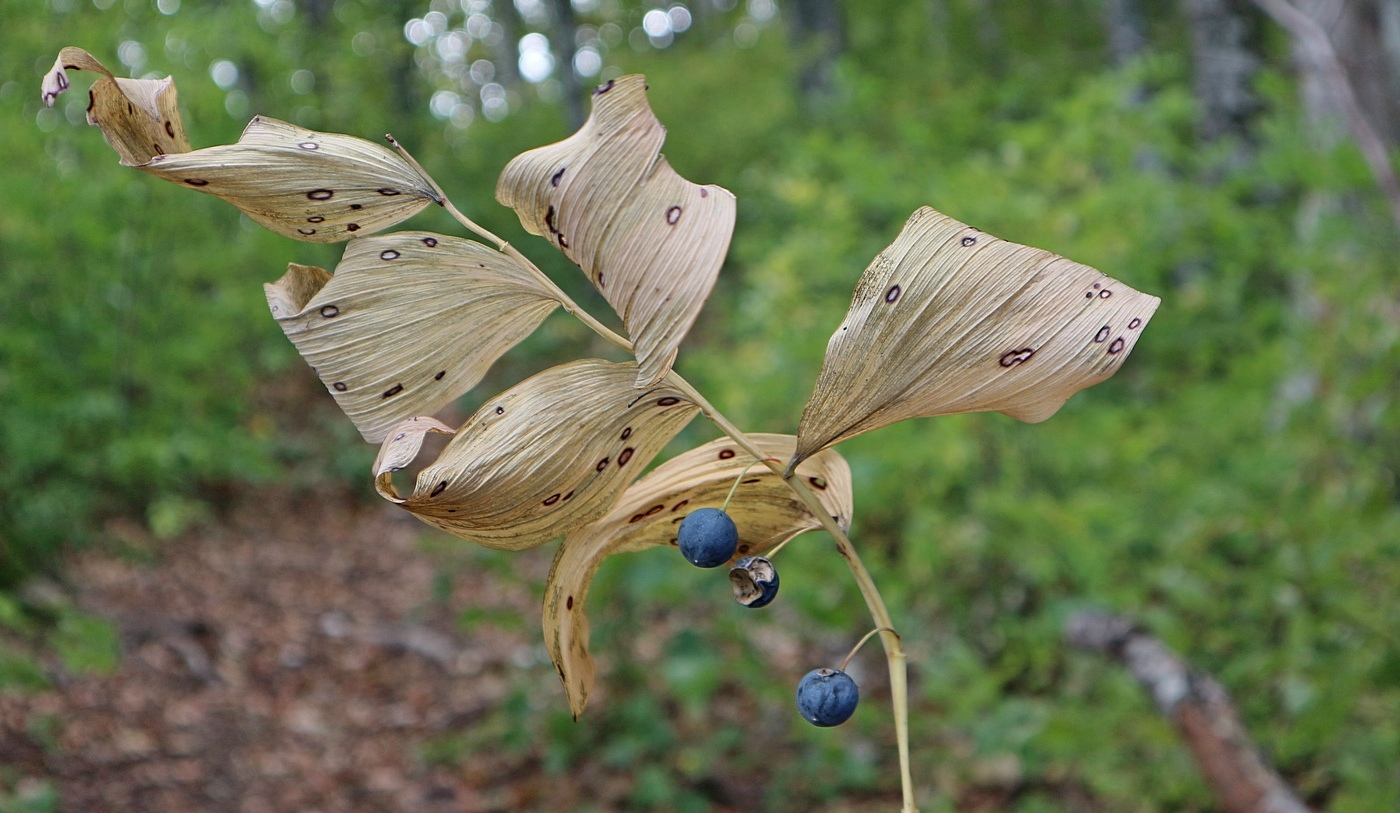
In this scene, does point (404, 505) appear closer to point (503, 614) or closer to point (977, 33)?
point (503, 614)

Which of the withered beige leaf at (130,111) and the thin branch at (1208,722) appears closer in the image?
the withered beige leaf at (130,111)

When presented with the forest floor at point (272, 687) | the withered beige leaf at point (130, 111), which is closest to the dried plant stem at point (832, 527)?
the withered beige leaf at point (130, 111)

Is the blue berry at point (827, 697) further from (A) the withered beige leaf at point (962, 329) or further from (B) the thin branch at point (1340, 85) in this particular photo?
(B) the thin branch at point (1340, 85)

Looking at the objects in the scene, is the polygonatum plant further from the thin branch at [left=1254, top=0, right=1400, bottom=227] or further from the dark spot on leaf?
the thin branch at [left=1254, top=0, right=1400, bottom=227]

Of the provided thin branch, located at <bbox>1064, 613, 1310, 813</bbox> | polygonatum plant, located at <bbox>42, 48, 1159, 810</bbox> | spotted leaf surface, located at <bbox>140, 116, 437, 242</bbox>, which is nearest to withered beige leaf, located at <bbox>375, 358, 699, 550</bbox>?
polygonatum plant, located at <bbox>42, 48, 1159, 810</bbox>

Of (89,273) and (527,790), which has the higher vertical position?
(89,273)

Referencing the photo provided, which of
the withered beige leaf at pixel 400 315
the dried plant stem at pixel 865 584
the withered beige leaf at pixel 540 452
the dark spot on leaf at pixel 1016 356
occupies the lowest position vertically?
the dried plant stem at pixel 865 584

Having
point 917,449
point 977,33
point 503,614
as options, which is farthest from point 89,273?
point 977,33

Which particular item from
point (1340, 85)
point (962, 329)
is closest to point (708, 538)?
point (962, 329)
